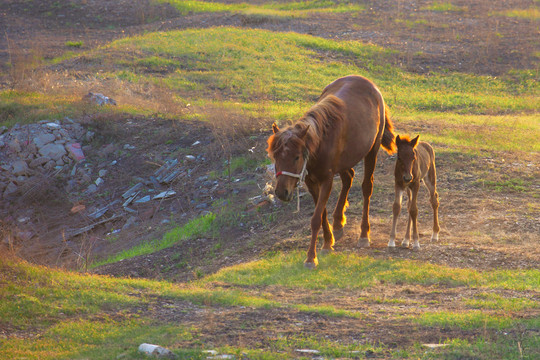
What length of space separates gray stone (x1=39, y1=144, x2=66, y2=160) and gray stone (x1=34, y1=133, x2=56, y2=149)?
0.10 metres

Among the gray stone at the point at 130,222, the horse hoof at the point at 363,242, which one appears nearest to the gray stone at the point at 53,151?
the gray stone at the point at 130,222

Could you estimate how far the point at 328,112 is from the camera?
866cm

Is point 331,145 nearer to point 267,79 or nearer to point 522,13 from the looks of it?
point 267,79

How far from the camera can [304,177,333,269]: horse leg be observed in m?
8.47

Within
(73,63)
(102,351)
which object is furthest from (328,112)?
(73,63)

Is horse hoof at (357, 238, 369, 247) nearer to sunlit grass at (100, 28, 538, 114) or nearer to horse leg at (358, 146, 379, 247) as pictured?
horse leg at (358, 146, 379, 247)

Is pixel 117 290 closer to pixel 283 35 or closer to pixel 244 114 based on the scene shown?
pixel 244 114

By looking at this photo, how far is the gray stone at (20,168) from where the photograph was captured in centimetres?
1519

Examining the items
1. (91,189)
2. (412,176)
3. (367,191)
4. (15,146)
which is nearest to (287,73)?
(91,189)

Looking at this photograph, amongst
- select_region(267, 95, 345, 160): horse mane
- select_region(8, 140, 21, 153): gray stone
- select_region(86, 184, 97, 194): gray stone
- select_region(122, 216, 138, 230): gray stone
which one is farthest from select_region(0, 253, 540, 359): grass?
select_region(8, 140, 21, 153): gray stone

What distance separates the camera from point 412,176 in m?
8.87

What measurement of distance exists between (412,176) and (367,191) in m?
1.08

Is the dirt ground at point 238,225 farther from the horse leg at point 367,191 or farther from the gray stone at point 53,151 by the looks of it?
the gray stone at point 53,151

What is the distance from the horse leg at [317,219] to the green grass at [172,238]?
3.18 meters
